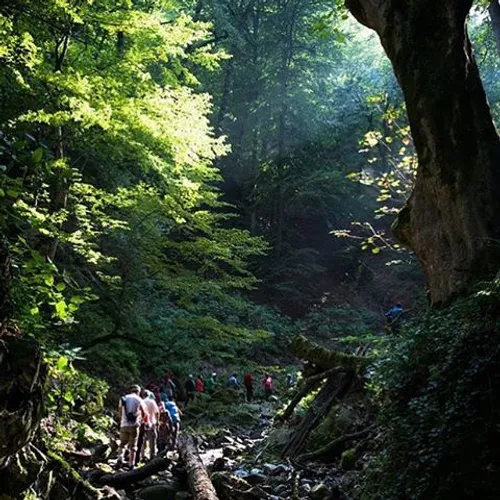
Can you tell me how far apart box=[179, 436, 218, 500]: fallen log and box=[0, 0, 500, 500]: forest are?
0.21 feet

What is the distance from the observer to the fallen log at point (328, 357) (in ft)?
29.7

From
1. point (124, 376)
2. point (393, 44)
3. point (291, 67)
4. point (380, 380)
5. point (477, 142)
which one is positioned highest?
point (291, 67)

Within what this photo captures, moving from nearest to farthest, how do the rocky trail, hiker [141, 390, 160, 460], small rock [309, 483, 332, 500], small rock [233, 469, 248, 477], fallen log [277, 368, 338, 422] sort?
small rock [309, 483, 332, 500] → the rocky trail → small rock [233, 469, 248, 477] → fallen log [277, 368, 338, 422] → hiker [141, 390, 160, 460]

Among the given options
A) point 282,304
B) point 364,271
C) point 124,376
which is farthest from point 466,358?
point 364,271

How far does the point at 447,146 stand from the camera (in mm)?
6551

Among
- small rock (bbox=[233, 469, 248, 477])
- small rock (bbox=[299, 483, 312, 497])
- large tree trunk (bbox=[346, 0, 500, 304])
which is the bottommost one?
small rock (bbox=[233, 469, 248, 477])

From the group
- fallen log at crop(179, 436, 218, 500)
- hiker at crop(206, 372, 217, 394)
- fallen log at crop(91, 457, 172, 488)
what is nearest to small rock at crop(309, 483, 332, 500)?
fallen log at crop(179, 436, 218, 500)

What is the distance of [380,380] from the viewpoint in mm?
4961

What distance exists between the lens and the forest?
12.6ft

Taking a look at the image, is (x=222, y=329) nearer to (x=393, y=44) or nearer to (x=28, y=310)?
(x=393, y=44)

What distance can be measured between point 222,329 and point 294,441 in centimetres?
471

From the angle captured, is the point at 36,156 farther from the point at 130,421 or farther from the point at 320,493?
the point at 130,421

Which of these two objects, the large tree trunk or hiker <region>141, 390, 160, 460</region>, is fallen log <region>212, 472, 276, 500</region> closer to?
hiker <region>141, 390, 160, 460</region>

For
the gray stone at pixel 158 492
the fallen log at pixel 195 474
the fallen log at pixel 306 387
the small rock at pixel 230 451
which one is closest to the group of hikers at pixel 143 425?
the fallen log at pixel 195 474
